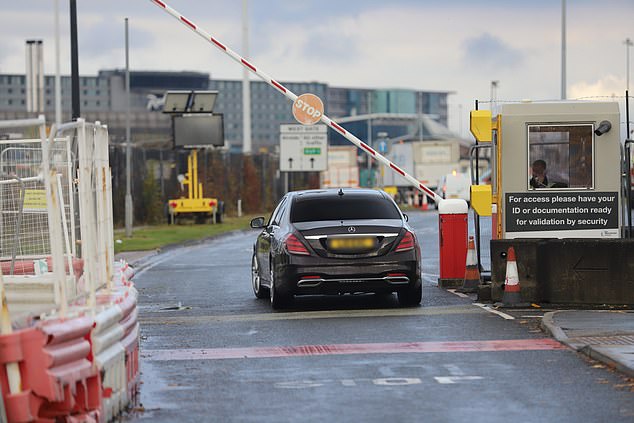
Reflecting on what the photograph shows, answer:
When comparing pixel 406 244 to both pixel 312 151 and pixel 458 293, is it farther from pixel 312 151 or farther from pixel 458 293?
pixel 312 151

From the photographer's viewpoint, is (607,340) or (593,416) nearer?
(593,416)

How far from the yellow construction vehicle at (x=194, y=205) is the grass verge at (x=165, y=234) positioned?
55cm

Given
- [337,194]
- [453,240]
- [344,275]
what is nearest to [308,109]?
[453,240]

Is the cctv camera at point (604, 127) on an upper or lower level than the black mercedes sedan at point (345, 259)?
upper

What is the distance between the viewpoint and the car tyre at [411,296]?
16.9 meters

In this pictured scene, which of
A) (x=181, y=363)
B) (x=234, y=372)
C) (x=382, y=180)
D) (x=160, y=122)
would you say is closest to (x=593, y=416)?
(x=234, y=372)

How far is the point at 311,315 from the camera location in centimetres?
1620

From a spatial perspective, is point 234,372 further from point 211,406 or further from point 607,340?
point 607,340

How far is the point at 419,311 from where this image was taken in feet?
53.8

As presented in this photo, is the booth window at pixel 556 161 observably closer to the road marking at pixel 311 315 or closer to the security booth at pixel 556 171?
the security booth at pixel 556 171

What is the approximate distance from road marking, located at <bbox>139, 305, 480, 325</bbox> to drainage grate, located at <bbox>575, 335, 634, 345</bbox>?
124 inches

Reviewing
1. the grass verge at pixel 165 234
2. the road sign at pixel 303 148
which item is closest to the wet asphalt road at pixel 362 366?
the grass verge at pixel 165 234

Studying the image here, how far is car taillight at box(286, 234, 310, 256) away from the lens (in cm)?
1648

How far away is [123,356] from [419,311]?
24.4ft
